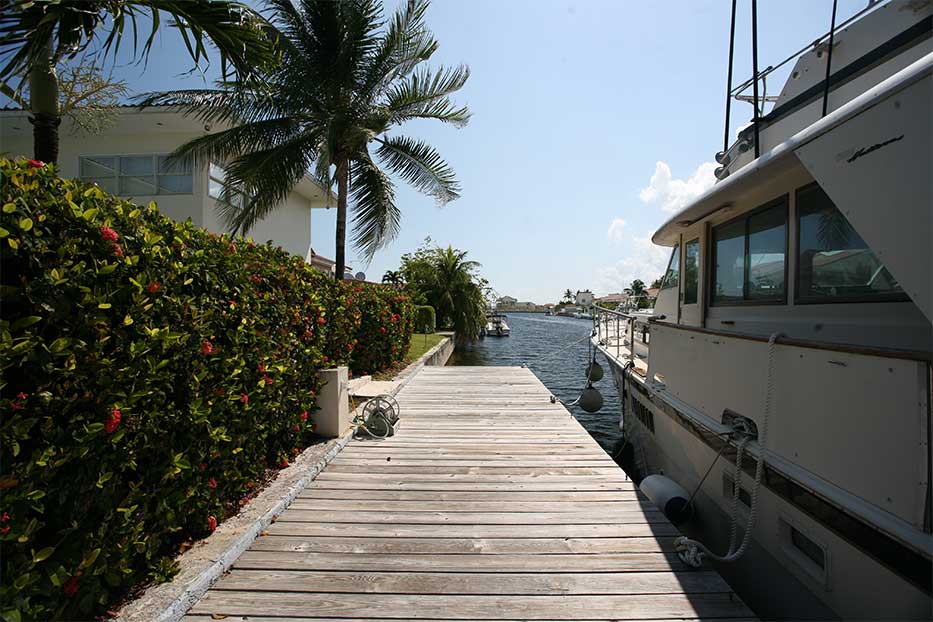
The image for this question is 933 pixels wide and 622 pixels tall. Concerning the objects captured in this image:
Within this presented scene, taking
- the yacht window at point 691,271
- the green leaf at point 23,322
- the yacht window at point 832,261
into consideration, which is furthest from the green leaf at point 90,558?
the yacht window at point 691,271

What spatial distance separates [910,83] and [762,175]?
1386mm

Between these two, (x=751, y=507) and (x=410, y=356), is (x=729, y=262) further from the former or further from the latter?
(x=410, y=356)

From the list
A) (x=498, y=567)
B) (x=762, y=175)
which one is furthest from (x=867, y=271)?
(x=498, y=567)

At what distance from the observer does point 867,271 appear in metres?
2.95

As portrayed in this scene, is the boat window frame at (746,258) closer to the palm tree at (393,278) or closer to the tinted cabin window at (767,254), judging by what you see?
the tinted cabin window at (767,254)

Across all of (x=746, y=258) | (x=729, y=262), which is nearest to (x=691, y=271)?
(x=729, y=262)

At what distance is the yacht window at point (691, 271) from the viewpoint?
5.38m

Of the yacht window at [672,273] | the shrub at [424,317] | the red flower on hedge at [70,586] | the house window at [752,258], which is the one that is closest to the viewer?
the red flower on hedge at [70,586]

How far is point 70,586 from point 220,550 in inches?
37.8

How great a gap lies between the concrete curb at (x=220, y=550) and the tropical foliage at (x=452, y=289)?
2013 centimetres

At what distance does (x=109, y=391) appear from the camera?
2084 mm

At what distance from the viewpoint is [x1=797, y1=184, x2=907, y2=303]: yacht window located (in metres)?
2.90

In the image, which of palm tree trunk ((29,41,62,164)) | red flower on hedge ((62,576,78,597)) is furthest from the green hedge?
palm tree trunk ((29,41,62,164))

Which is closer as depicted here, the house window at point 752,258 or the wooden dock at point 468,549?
the wooden dock at point 468,549
